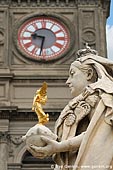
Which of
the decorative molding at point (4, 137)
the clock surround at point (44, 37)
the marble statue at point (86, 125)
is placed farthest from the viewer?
the clock surround at point (44, 37)

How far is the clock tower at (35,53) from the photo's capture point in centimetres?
1465

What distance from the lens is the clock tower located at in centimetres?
1465

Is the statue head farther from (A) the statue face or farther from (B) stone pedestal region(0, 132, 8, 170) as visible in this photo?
(B) stone pedestal region(0, 132, 8, 170)

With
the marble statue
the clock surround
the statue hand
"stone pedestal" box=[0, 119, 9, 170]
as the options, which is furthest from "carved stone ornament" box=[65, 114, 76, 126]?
the clock surround

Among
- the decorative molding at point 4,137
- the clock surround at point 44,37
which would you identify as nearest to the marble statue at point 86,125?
the decorative molding at point 4,137

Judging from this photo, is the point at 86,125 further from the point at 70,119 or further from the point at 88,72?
the point at 88,72

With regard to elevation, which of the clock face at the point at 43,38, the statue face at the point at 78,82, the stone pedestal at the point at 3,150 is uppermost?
the clock face at the point at 43,38

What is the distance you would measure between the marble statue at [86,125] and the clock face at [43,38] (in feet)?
42.6

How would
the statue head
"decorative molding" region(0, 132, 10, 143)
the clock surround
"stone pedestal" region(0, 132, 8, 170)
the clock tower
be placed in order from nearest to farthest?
the statue head
"stone pedestal" region(0, 132, 8, 170)
"decorative molding" region(0, 132, 10, 143)
the clock tower
the clock surround

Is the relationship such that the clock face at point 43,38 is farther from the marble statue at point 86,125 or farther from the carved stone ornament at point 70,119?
the carved stone ornament at point 70,119

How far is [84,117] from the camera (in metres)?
2.48

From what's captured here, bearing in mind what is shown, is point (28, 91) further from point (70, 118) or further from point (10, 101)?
point (70, 118)

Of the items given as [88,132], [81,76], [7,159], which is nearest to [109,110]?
[88,132]

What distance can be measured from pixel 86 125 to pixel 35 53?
13255mm
